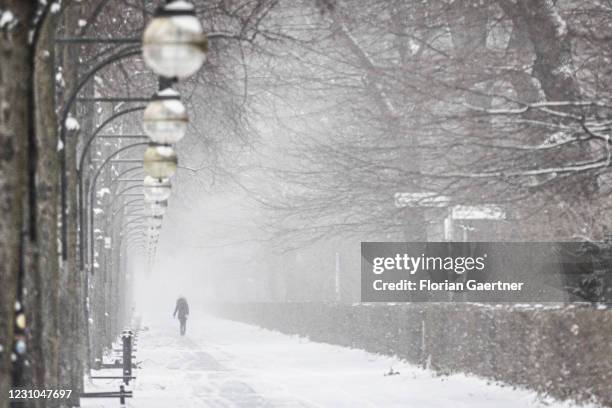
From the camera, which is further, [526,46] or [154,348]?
[154,348]

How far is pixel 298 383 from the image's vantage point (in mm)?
25266

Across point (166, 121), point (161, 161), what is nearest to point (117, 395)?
point (161, 161)

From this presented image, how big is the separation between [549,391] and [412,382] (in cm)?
631

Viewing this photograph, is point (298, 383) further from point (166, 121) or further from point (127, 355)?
point (166, 121)

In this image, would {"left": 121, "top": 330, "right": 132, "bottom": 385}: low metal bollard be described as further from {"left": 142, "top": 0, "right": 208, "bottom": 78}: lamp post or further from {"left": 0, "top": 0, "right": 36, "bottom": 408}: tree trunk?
{"left": 142, "top": 0, "right": 208, "bottom": 78}: lamp post

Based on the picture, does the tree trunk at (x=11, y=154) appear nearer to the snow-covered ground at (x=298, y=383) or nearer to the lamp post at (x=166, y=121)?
the lamp post at (x=166, y=121)

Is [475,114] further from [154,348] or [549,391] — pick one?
[154,348]

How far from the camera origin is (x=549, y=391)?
1919 centimetres

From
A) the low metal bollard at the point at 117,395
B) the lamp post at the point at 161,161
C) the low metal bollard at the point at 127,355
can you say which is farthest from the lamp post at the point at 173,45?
the low metal bollard at the point at 127,355

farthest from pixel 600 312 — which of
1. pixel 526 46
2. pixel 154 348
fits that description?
pixel 154 348
